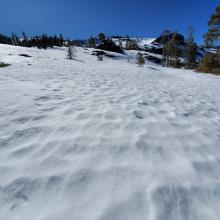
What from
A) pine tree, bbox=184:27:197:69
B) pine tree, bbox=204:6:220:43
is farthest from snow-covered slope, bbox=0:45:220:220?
pine tree, bbox=184:27:197:69

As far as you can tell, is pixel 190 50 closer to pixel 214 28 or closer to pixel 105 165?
pixel 214 28

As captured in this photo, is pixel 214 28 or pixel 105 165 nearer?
pixel 105 165

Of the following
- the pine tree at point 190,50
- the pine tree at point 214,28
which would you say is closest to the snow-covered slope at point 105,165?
the pine tree at point 214,28

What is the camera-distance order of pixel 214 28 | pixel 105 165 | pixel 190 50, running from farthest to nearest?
pixel 190 50, pixel 214 28, pixel 105 165

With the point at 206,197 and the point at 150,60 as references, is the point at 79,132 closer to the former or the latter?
the point at 206,197

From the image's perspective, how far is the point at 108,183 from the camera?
1714 millimetres

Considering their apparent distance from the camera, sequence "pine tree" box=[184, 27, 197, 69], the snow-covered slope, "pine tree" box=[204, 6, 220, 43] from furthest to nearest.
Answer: "pine tree" box=[184, 27, 197, 69]
"pine tree" box=[204, 6, 220, 43]
the snow-covered slope

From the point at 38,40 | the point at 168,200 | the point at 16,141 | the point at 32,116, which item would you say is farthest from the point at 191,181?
the point at 38,40

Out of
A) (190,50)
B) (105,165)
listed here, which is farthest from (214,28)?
(190,50)

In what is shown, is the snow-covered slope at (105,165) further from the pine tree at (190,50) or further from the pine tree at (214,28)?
the pine tree at (190,50)

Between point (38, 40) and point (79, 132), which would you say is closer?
point (79, 132)

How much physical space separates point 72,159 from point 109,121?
1330 mm

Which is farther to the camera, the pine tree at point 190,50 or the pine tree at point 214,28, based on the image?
the pine tree at point 190,50

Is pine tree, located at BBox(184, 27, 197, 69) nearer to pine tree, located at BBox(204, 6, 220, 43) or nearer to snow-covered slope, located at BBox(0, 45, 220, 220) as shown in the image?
pine tree, located at BBox(204, 6, 220, 43)
